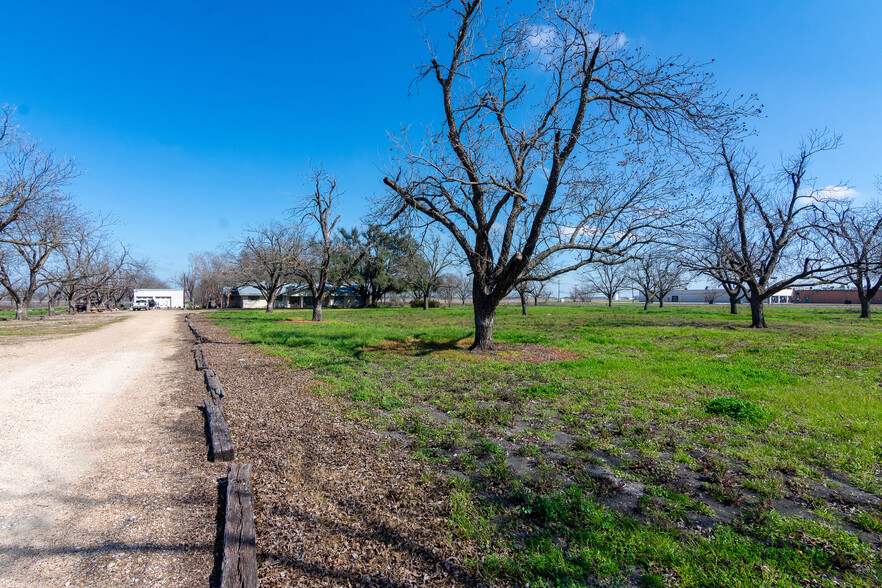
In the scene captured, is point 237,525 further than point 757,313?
No

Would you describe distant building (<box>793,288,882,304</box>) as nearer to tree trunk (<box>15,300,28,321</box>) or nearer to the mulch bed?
the mulch bed

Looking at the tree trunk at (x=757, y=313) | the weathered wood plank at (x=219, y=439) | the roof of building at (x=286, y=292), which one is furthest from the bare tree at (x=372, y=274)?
the weathered wood plank at (x=219, y=439)

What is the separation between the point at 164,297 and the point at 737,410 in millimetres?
87022

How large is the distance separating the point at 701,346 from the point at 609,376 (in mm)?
6632

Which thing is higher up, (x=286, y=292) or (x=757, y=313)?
(x=286, y=292)

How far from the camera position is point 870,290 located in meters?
29.0

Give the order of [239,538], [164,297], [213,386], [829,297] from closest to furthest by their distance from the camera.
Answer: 1. [239,538]
2. [213,386]
3. [164,297]
4. [829,297]

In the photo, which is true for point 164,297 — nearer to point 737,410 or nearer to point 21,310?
point 21,310

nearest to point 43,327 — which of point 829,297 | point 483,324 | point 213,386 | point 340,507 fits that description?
point 213,386

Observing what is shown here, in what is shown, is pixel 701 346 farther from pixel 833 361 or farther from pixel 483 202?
pixel 483 202

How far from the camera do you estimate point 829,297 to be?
8138cm

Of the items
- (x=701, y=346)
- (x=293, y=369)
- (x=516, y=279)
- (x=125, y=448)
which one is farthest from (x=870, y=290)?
(x=125, y=448)

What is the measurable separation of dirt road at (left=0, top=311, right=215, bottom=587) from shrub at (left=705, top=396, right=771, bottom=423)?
20.6ft

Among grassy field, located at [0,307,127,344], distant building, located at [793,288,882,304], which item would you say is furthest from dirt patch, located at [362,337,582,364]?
distant building, located at [793,288,882,304]
